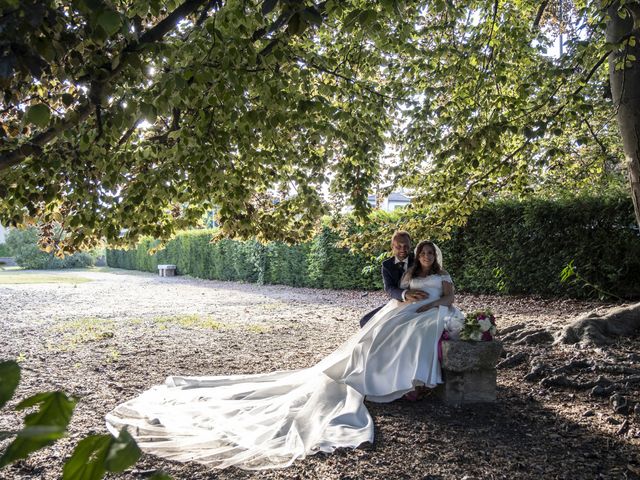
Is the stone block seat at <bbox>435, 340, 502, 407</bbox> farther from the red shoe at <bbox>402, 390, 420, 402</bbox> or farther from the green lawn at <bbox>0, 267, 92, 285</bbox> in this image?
the green lawn at <bbox>0, 267, 92, 285</bbox>

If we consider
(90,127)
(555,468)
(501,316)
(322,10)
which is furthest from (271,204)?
(501,316)

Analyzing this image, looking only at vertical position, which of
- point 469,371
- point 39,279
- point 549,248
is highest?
point 549,248

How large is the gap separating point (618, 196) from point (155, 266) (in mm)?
28125

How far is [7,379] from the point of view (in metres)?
0.55

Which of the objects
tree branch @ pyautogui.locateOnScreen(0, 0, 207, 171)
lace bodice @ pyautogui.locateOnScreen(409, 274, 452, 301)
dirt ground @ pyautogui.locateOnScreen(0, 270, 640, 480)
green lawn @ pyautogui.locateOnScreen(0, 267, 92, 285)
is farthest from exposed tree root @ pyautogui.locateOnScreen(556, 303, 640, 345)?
green lawn @ pyautogui.locateOnScreen(0, 267, 92, 285)

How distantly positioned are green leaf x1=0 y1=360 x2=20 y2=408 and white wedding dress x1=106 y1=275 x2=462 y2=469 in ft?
12.4

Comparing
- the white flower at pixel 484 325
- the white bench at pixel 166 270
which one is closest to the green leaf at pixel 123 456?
the white flower at pixel 484 325

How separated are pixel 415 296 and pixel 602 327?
11.3 ft

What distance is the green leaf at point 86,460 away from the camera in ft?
1.80

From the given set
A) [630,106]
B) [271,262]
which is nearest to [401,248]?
[630,106]

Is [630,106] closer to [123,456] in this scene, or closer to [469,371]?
[469,371]

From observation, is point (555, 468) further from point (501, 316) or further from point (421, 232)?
point (501, 316)

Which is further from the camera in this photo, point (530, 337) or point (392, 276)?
point (530, 337)

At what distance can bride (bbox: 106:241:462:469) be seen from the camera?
4.44 meters
